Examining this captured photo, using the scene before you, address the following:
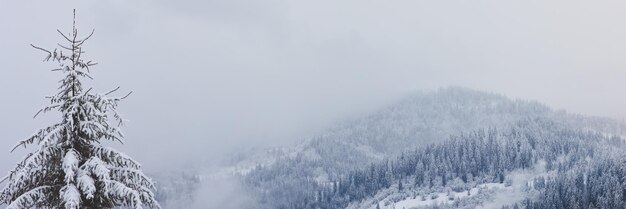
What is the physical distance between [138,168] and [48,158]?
230cm

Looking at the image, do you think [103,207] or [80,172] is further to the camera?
[103,207]

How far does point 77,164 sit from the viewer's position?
17109 millimetres

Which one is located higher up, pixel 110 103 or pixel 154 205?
pixel 110 103

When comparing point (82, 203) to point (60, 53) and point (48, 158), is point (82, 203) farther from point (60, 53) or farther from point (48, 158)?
point (60, 53)

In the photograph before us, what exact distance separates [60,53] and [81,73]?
0.74m

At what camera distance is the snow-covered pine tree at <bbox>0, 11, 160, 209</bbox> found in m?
16.9

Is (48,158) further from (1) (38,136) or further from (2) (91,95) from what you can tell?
(2) (91,95)

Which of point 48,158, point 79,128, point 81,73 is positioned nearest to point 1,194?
point 48,158

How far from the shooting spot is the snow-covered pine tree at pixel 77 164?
55.3 ft

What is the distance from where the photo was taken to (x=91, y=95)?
17562 millimetres

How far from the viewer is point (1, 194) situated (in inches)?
661

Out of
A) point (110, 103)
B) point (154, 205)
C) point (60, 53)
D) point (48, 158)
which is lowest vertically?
point (154, 205)

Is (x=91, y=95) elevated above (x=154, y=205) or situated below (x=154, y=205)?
above

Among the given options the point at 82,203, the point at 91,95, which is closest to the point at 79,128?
the point at 91,95
